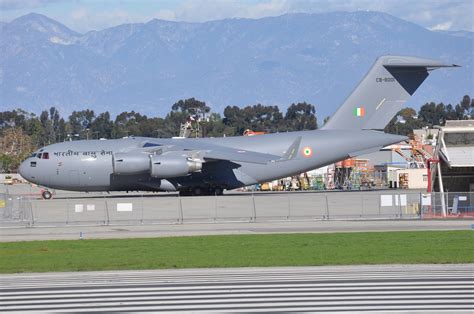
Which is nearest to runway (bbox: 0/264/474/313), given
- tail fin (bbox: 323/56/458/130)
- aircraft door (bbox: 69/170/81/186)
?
aircraft door (bbox: 69/170/81/186)

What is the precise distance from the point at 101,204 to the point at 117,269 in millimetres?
20988

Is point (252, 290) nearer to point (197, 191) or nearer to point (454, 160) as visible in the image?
point (454, 160)

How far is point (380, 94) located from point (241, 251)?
3339 cm

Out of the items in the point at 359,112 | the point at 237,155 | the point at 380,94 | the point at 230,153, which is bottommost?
→ the point at 237,155

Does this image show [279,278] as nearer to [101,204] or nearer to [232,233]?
[232,233]

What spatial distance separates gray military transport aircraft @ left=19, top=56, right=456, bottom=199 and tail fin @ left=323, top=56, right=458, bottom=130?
6cm

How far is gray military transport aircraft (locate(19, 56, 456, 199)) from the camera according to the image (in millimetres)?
56906

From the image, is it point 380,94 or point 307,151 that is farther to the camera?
point 380,94

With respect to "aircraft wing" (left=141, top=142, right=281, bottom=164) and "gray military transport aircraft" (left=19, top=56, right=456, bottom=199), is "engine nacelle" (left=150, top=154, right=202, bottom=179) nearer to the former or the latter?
"gray military transport aircraft" (left=19, top=56, right=456, bottom=199)

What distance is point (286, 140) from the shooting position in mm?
59750

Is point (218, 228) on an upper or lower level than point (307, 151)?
lower

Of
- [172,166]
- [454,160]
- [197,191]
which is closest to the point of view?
[454,160]

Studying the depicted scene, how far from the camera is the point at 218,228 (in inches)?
1542

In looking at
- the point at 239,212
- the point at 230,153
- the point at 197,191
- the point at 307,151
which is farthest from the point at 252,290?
the point at 197,191
